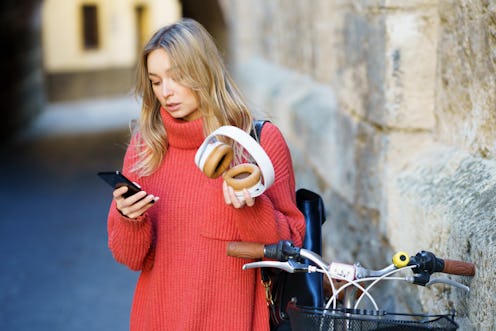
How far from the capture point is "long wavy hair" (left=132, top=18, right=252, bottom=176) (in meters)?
2.34

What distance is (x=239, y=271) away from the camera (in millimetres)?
2385

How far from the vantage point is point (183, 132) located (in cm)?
239

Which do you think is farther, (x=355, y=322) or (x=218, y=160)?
(x=218, y=160)

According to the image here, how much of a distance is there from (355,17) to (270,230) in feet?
6.69

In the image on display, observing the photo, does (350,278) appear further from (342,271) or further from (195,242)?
(195,242)

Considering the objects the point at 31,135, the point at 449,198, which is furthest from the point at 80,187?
the point at 449,198

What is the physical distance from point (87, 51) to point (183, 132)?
65.9 feet

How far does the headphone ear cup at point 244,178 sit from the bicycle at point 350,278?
184 mm

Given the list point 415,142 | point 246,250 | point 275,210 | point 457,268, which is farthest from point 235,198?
point 415,142

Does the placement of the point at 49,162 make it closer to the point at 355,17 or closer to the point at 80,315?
the point at 80,315

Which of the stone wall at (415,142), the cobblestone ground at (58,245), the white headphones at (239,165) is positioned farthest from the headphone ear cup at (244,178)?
the cobblestone ground at (58,245)

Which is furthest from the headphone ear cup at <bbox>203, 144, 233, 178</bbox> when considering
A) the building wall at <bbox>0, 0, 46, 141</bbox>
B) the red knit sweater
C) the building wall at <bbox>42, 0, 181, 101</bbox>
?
the building wall at <bbox>42, 0, 181, 101</bbox>

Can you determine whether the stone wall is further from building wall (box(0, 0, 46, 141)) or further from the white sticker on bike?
building wall (box(0, 0, 46, 141))

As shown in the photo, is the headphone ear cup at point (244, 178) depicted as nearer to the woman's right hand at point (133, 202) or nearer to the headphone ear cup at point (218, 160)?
the headphone ear cup at point (218, 160)
